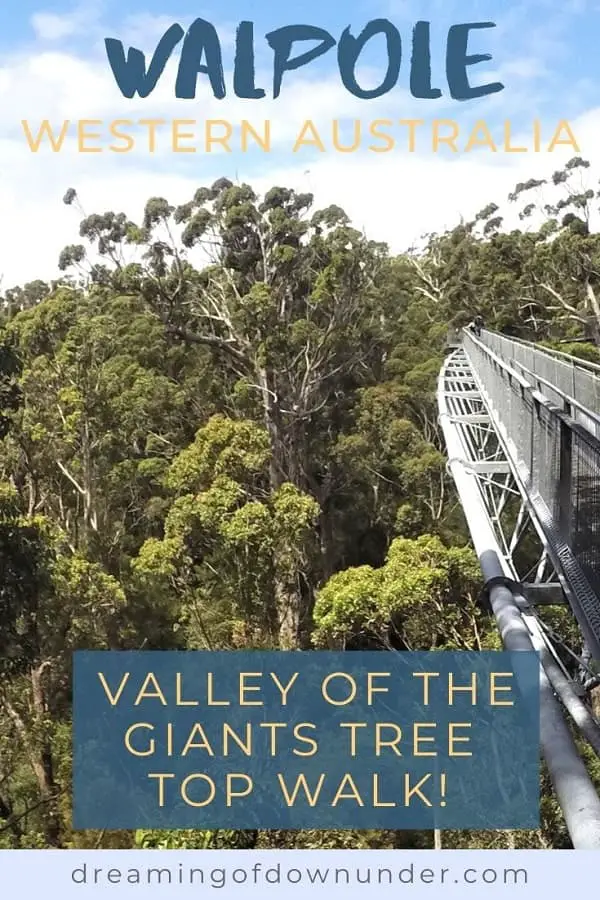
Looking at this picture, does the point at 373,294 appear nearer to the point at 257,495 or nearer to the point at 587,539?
the point at 257,495

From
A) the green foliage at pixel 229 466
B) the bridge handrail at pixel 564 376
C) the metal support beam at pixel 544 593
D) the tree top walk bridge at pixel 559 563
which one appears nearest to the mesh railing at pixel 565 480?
the tree top walk bridge at pixel 559 563

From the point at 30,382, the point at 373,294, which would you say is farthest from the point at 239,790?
the point at 373,294

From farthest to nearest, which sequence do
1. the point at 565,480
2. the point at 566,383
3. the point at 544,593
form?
Result: the point at 566,383 → the point at 544,593 → the point at 565,480

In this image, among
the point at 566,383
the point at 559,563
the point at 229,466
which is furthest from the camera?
the point at 229,466

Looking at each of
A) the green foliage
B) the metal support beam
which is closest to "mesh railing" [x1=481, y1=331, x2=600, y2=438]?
the metal support beam

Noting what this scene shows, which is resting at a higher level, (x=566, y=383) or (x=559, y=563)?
(x=566, y=383)

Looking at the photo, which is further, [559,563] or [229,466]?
[229,466]

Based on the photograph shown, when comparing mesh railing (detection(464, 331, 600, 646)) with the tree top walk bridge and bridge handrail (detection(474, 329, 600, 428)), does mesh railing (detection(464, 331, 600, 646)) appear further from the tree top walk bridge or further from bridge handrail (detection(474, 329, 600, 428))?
bridge handrail (detection(474, 329, 600, 428))

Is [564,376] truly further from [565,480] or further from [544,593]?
[565,480]

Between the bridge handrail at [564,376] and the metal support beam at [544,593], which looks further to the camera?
the bridge handrail at [564,376]

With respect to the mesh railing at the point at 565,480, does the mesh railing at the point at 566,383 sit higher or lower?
higher

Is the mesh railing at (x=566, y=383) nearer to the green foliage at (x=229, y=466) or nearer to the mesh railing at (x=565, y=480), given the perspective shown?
the mesh railing at (x=565, y=480)

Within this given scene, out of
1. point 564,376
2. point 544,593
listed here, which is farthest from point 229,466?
point 544,593

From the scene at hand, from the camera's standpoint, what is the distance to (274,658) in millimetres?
9578
